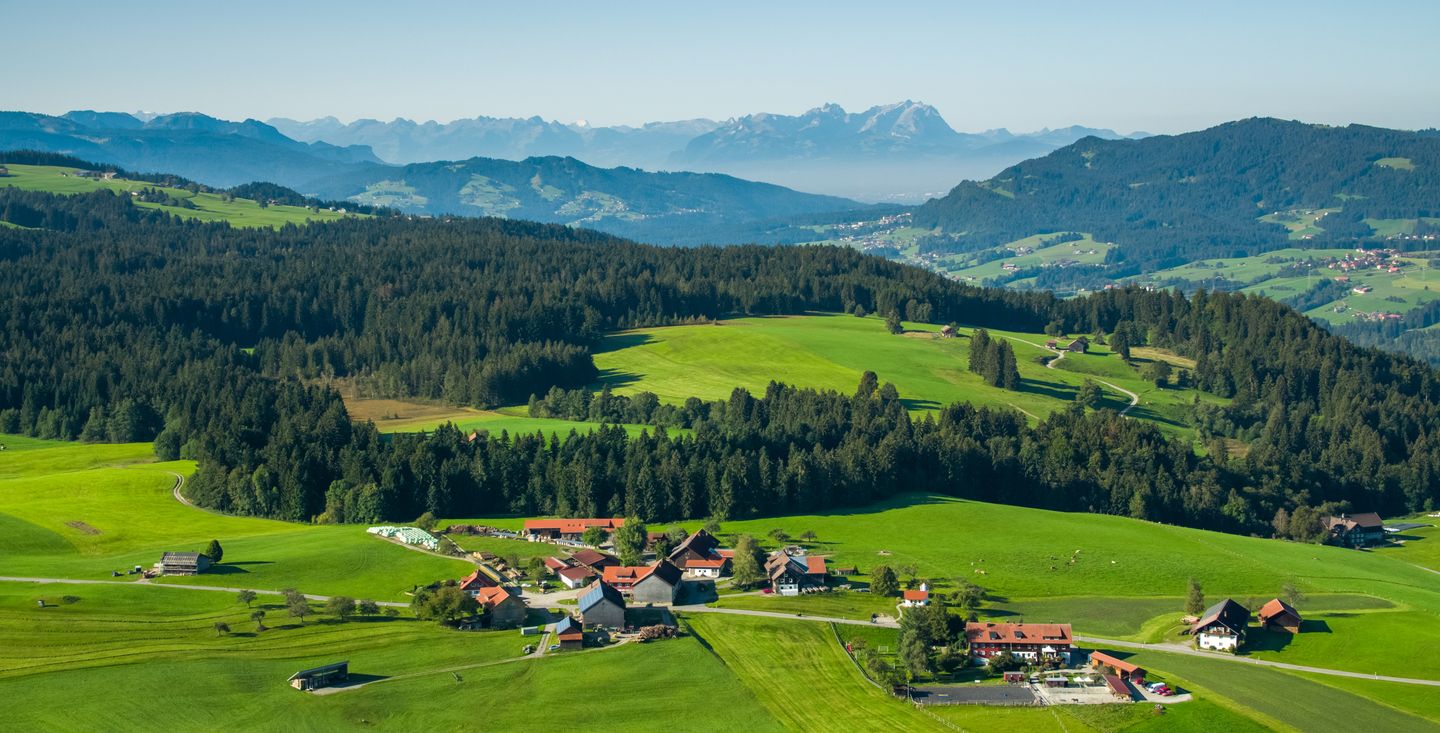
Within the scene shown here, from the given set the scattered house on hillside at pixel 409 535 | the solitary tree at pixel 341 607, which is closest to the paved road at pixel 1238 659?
the solitary tree at pixel 341 607

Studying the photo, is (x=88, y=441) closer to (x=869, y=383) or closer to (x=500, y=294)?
(x=500, y=294)

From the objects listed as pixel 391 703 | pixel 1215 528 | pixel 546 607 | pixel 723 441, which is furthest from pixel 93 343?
pixel 1215 528

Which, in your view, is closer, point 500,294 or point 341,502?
point 341,502

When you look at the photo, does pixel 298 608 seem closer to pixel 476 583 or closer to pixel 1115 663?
pixel 476 583

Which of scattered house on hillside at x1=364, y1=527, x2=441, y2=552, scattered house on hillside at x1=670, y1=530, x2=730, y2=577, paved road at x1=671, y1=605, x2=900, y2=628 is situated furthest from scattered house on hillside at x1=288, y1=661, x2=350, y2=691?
scattered house on hillside at x1=670, y1=530, x2=730, y2=577

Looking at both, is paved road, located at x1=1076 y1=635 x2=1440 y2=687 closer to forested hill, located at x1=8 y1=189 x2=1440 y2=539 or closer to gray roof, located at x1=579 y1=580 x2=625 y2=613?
gray roof, located at x1=579 y1=580 x2=625 y2=613

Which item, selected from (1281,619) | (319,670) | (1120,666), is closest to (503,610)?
(319,670)
